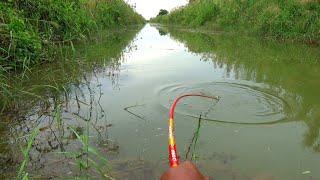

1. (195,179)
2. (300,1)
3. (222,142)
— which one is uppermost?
(300,1)

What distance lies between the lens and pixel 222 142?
2.82 metres

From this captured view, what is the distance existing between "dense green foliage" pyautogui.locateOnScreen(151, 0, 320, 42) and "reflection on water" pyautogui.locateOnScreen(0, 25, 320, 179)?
15.1 feet

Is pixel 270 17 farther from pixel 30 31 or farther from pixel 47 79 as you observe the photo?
pixel 47 79

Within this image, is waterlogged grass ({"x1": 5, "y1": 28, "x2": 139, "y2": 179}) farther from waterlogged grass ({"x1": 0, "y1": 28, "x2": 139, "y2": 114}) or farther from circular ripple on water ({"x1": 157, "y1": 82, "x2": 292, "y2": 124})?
circular ripple on water ({"x1": 157, "y1": 82, "x2": 292, "y2": 124})

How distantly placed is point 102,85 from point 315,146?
250 centimetres

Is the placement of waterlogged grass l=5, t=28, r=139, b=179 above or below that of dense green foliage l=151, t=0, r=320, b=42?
below

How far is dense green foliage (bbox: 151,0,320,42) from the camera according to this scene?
9.77m

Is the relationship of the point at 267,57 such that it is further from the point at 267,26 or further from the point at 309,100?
the point at 267,26

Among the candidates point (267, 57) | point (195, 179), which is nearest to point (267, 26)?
point (267, 57)

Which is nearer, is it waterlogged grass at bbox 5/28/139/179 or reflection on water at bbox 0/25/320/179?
waterlogged grass at bbox 5/28/139/179

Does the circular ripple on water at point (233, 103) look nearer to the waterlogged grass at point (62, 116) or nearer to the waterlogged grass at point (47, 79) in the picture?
the waterlogged grass at point (62, 116)

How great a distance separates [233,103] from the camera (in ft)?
12.5

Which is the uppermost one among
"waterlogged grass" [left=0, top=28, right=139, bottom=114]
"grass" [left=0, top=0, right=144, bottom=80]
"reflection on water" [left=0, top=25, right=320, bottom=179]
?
"grass" [left=0, top=0, right=144, bottom=80]

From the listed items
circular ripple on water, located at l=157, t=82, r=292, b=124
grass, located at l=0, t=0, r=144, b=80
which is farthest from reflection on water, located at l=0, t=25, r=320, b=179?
grass, located at l=0, t=0, r=144, b=80
